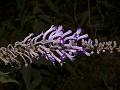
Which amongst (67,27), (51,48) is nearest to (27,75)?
(67,27)

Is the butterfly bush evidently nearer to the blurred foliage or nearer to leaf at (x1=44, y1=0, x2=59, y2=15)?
the blurred foliage

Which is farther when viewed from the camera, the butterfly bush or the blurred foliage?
the blurred foliage

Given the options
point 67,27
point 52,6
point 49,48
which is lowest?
point 49,48

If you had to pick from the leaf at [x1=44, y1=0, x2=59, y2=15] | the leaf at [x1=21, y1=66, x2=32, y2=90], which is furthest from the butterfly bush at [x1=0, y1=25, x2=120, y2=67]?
the leaf at [x1=44, y1=0, x2=59, y2=15]

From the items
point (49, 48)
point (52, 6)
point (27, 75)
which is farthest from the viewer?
point (52, 6)

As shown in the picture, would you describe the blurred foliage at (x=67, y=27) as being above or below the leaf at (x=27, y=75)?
above

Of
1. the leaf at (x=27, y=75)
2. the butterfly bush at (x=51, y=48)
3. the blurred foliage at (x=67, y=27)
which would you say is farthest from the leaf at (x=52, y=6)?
the butterfly bush at (x=51, y=48)

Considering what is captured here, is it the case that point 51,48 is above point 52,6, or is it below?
below

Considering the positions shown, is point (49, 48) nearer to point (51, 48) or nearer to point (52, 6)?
point (51, 48)

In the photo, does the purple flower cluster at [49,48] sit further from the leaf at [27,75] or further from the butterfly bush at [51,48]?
the leaf at [27,75]
